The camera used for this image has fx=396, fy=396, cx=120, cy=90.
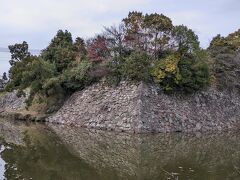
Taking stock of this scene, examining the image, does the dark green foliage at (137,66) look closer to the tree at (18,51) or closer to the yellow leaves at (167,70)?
the yellow leaves at (167,70)

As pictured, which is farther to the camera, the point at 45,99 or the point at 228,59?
the point at 45,99

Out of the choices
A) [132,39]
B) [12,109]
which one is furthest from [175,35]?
[12,109]

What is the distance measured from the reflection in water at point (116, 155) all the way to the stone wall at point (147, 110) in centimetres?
155

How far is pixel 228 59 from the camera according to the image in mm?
27766

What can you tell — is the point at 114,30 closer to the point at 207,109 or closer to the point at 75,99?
the point at 75,99

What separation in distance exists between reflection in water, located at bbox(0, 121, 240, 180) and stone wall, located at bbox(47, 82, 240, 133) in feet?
5.07

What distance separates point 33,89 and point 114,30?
23.6 ft

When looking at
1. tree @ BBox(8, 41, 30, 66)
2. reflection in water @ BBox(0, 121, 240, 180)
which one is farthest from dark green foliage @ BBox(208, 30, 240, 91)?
tree @ BBox(8, 41, 30, 66)

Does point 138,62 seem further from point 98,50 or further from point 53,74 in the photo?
point 53,74

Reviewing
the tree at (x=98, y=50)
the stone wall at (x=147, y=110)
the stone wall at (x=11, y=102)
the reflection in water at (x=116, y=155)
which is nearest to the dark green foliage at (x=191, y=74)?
the stone wall at (x=147, y=110)

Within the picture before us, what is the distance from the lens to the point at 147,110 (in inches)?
925

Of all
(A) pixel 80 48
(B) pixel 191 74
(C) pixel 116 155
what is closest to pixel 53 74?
(A) pixel 80 48

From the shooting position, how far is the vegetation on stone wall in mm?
25250

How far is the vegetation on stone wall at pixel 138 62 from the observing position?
2525cm
